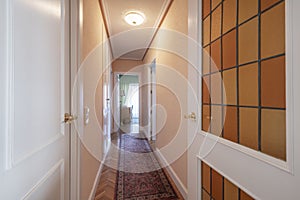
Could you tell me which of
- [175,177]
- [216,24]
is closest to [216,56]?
[216,24]

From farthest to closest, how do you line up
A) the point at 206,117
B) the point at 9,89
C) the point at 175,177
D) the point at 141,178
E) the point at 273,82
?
the point at 141,178 < the point at 175,177 < the point at 206,117 < the point at 273,82 < the point at 9,89

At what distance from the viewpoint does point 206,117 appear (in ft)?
3.39

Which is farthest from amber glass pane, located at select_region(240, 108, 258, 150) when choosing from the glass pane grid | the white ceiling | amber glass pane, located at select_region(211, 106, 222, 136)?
the white ceiling

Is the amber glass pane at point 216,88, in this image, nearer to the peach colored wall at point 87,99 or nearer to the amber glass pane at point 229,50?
the amber glass pane at point 229,50

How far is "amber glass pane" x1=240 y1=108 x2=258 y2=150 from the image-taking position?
0.68 meters

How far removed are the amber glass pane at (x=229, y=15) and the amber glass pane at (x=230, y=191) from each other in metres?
0.82

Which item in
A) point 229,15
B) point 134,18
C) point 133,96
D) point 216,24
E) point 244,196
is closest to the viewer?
point 244,196

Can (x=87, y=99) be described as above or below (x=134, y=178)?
above

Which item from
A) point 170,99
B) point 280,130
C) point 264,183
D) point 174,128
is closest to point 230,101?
point 280,130

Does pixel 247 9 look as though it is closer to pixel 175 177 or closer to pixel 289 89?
pixel 289 89

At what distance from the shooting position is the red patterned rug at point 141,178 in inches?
70.9

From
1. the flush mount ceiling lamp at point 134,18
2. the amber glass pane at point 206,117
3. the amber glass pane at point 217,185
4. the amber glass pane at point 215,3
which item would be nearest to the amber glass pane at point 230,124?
the amber glass pane at point 206,117

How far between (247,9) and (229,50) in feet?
0.64

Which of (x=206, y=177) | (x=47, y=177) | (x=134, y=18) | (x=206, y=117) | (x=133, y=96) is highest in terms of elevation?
(x=134, y=18)
